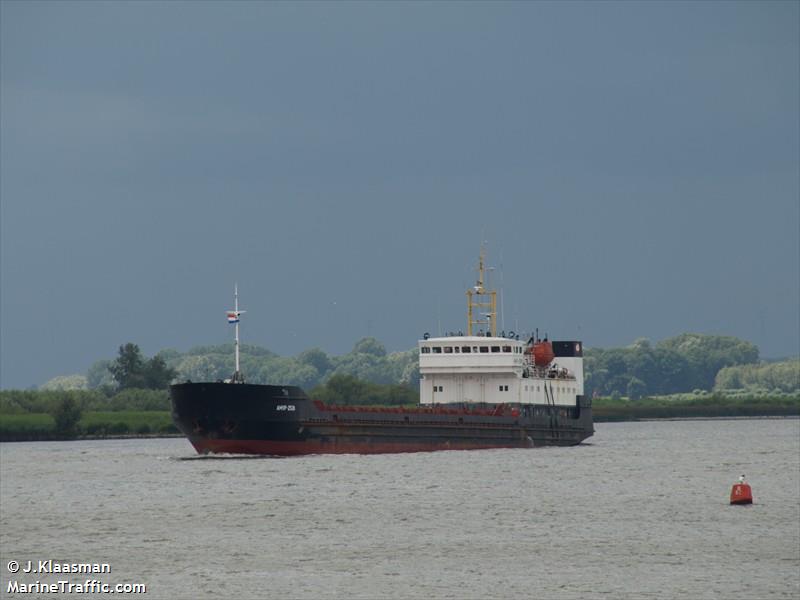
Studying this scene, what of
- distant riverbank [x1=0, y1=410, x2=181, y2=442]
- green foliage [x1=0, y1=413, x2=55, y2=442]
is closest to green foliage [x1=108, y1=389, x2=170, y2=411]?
distant riverbank [x1=0, y1=410, x2=181, y2=442]

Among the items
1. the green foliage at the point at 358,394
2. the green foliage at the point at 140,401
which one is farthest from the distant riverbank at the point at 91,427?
the green foliage at the point at 358,394

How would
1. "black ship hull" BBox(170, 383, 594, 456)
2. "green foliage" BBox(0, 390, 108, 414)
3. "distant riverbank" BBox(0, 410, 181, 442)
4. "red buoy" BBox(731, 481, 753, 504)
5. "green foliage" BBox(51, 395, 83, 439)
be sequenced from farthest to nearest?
"green foliage" BBox(0, 390, 108, 414) → "distant riverbank" BBox(0, 410, 181, 442) → "green foliage" BBox(51, 395, 83, 439) → "black ship hull" BBox(170, 383, 594, 456) → "red buoy" BBox(731, 481, 753, 504)

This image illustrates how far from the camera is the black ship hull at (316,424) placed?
82.4 metres

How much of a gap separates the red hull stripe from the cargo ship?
0.05 m

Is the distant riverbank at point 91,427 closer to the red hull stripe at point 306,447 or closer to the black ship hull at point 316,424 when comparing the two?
the black ship hull at point 316,424

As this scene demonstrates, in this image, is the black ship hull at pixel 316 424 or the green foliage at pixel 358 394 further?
the green foliage at pixel 358 394

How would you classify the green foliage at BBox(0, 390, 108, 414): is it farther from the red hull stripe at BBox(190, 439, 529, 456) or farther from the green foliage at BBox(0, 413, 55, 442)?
the red hull stripe at BBox(190, 439, 529, 456)

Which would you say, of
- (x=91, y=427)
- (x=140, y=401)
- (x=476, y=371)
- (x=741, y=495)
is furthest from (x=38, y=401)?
(x=741, y=495)

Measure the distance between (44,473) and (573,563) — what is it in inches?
1769

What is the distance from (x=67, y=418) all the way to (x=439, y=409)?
4882cm

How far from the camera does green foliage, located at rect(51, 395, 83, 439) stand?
133125 mm

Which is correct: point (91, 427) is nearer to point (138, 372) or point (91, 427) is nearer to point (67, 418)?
point (67, 418)

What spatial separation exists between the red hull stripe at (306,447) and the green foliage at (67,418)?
5018cm

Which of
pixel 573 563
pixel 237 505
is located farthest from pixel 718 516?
pixel 237 505
